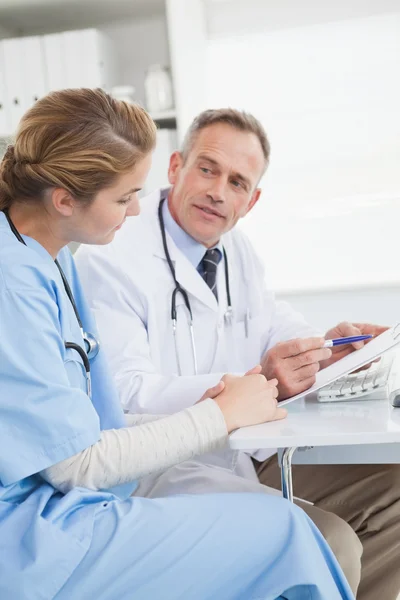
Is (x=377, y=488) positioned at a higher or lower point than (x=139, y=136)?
lower

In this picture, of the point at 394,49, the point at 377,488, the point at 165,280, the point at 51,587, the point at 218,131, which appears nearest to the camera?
the point at 51,587

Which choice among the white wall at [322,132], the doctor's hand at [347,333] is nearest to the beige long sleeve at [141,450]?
the doctor's hand at [347,333]

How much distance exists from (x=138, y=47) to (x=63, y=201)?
2381 mm

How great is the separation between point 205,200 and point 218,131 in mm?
182

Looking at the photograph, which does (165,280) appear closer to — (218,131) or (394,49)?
(218,131)

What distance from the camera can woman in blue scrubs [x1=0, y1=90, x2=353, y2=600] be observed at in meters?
0.94

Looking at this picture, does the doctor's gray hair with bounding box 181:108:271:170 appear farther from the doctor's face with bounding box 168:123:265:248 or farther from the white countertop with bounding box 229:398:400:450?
the white countertop with bounding box 229:398:400:450

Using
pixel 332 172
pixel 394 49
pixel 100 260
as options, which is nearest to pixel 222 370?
pixel 100 260

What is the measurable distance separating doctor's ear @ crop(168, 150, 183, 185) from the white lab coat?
58mm

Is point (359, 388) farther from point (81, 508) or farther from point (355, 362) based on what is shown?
point (81, 508)

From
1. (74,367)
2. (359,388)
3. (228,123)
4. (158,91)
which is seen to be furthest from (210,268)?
(158,91)

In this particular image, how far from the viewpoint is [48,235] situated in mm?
1165

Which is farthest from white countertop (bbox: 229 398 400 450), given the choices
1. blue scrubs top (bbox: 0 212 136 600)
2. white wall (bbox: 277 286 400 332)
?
white wall (bbox: 277 286 400 332)

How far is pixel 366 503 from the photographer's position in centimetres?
162
